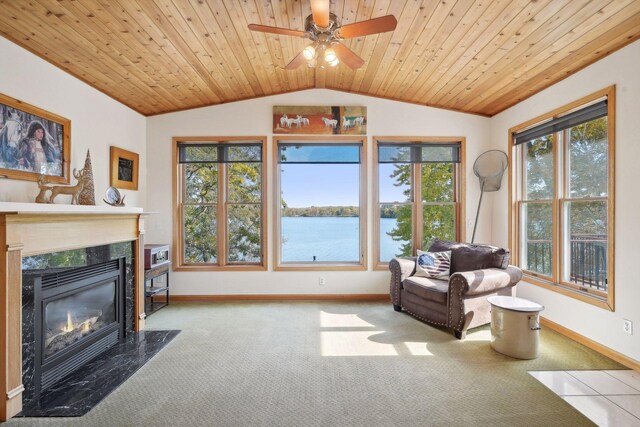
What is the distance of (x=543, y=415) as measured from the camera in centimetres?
197

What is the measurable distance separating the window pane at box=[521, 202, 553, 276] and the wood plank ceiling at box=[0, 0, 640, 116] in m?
1.41

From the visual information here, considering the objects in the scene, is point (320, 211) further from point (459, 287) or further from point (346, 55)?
point (346, 55)

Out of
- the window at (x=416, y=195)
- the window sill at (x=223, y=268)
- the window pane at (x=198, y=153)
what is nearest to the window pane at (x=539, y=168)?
the window at (x=416, y=195)

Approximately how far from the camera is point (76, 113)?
320 cm

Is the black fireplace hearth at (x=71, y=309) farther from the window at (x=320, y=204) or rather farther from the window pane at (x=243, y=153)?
the window at (x=320, y=204)

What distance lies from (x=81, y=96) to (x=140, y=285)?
81.5 inches

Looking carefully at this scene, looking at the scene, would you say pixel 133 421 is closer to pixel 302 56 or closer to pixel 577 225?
pixel 302 56

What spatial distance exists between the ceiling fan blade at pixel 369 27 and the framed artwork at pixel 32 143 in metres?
2.64

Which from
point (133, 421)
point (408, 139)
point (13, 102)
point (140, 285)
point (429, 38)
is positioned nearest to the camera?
point (133, 421)

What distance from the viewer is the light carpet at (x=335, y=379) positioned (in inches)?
77.4

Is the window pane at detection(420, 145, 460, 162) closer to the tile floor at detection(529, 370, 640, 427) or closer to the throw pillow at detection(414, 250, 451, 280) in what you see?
the throw pillow at detection(414, 250, 451, 280)

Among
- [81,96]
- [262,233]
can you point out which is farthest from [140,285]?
[81,96]

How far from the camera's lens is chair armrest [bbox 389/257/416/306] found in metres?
3.92

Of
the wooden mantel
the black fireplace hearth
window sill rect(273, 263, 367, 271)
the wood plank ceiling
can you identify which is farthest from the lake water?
the wooden mantel
